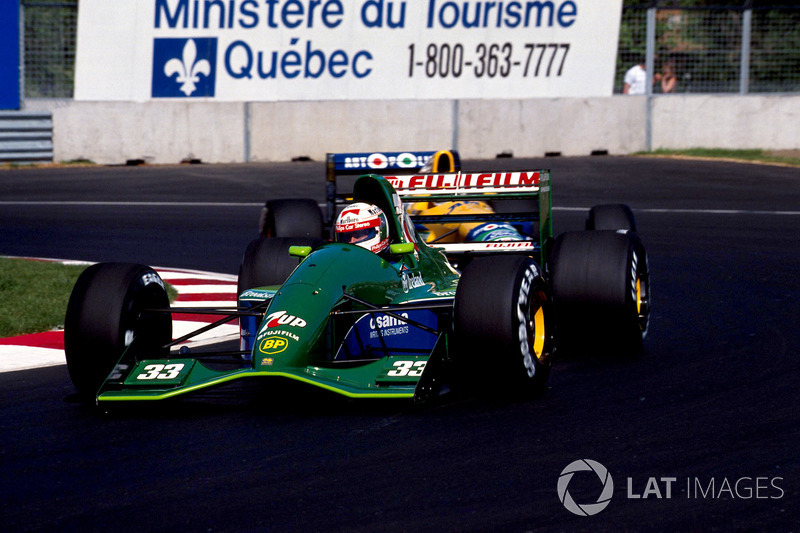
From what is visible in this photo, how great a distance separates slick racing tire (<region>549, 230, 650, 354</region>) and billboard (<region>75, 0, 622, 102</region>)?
13795 mm

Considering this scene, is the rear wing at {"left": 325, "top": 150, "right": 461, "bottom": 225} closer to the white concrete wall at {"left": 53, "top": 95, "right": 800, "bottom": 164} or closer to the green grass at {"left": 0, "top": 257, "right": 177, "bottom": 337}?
the green grass at {"left": 0, "top": 257, "right": 177, "bottom": 337}

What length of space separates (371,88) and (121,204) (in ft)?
18.9

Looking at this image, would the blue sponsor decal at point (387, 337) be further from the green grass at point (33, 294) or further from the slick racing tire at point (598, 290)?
the green grass at point (33, 294)

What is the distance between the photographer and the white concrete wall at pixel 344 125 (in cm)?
2072

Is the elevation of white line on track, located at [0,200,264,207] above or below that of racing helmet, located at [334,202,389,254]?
below

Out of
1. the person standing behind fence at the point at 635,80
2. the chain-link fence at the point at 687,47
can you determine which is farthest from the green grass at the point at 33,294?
the person standing behind fence at the point at 635,80

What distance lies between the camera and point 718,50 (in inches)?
831

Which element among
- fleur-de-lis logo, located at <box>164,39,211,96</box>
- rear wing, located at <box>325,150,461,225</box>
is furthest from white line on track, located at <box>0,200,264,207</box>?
rear wing, located at <box>325,150,461,225</box>

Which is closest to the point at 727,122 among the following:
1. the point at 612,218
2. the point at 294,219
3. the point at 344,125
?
the point at 344,125

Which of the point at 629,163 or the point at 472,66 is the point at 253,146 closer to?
the point at 472,66

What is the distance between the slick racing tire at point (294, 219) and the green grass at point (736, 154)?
41.1 feet

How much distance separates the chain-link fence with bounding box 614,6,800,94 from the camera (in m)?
21.0

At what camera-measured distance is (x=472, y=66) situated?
20.9m

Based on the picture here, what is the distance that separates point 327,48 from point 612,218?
12.7 m
